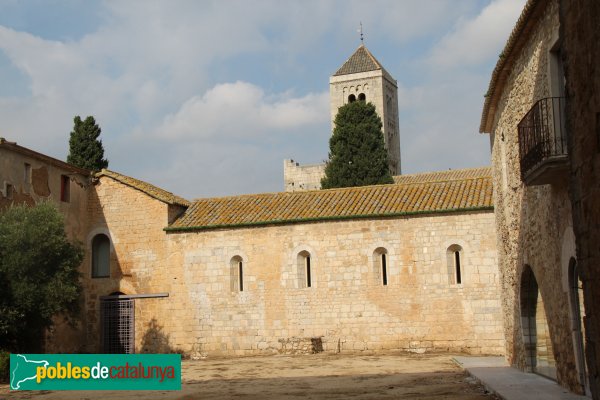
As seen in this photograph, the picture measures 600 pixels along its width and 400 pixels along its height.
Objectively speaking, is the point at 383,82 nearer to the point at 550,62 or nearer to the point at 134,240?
the point at 134,240

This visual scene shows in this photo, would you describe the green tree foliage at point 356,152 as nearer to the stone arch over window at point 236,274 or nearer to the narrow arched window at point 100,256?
the stone arch over window at point 236,274

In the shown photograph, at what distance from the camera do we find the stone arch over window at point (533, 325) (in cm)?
1409

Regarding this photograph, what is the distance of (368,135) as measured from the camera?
1757 inches

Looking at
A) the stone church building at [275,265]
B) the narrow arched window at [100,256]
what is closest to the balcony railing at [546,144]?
the stone church building at [275,265]

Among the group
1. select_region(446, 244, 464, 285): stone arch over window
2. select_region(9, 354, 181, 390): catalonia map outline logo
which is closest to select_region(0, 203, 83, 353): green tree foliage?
select_region(9, 354, 181, 390): catalonia map outline logo

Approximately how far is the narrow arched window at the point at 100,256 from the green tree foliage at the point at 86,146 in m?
7.25

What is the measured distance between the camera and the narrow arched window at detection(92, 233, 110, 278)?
1077 inches

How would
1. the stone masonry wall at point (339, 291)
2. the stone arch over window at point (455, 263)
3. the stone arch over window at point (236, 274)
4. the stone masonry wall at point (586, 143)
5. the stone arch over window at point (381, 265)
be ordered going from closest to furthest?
the stone masonry wall at point (586, 143), the stone masonry wall at point (339, 291), the stone arch over window at point (455, 263), the stone arch over window at point (381, 265), the stone arch over window at point (236, 274)

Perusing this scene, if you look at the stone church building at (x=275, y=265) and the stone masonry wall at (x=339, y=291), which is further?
the stone church building at (x=275, y=265)

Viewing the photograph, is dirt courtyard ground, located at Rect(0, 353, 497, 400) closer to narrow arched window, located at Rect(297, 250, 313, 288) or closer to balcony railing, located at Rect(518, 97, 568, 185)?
narrow arched window, located at Rect(297, 250, 313, 288)

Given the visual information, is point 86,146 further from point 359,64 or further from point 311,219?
point 359,64

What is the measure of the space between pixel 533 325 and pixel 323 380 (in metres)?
5.32

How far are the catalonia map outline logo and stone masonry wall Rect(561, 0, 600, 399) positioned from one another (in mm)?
10911

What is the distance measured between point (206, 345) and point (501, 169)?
13.6 m
